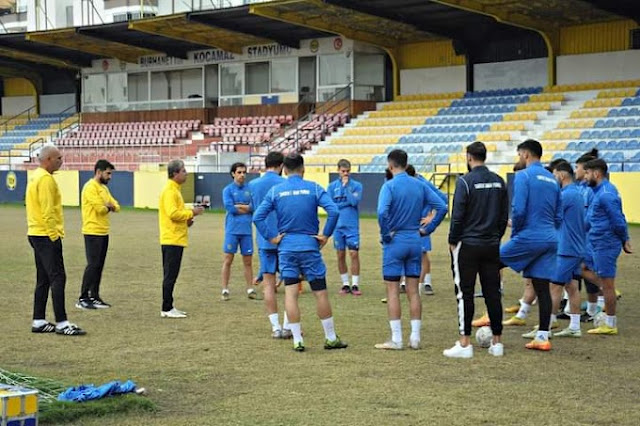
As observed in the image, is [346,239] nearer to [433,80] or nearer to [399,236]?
[399,236]

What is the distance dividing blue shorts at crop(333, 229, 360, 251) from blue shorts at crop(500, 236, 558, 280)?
4731mm

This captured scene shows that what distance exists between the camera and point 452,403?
7488 mm

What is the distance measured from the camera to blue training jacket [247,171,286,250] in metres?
10.8

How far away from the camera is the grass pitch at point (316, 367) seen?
722cm

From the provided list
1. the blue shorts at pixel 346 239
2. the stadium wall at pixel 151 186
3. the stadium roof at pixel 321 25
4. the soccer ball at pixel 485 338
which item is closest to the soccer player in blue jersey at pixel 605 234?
the soccer ball at pixel 485 338

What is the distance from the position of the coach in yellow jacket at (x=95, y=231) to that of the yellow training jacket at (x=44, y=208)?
2169mm

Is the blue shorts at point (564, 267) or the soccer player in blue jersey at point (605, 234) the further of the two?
the soccer player in blue jersey at point (605, 234)

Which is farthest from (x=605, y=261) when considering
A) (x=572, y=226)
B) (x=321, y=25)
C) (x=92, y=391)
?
(x=321, y=25)

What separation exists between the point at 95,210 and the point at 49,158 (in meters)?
2.51

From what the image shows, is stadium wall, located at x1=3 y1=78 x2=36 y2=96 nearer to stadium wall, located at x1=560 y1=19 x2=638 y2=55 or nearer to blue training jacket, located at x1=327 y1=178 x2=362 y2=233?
stadium wall, located at x1=560 y1=19 x2=638 y2=55

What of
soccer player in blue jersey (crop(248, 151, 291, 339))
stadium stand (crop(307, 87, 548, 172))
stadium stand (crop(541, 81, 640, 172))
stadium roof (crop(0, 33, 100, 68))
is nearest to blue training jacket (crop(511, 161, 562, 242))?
soccer player in blue jersey (crop(248, 151, 291, 339))

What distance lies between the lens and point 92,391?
24.0 feet

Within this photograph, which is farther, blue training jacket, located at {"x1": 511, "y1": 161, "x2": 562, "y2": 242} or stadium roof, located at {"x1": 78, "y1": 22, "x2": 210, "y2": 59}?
stadium roof, located at {"x1": 78, "y1": 22, "x2": 210, "y2": 59}

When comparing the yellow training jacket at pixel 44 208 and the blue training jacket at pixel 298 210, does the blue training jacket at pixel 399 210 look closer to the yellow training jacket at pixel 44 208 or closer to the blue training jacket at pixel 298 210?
the blue training jacket at pixel 298 210
